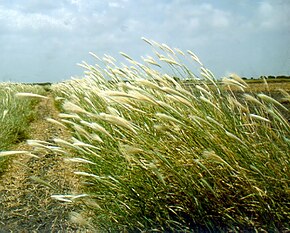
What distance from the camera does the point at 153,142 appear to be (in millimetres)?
2266

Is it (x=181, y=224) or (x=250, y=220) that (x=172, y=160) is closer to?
(x=181, y=224)

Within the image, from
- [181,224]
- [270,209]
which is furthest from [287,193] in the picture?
[181,224]

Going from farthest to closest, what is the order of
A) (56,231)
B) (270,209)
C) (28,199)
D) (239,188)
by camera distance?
1. (28,199)
2. (56,231)
3. (239,188)
4. (270,209)

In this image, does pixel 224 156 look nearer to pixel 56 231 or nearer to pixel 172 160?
pixel 172 160

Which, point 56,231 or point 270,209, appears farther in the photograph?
point 56,231

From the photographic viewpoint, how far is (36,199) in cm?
340

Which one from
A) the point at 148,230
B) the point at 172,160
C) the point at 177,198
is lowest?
the point at 148,230

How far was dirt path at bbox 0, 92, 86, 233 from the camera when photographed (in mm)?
2814

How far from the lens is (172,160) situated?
2256 millimetres

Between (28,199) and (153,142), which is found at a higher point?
(153,142)

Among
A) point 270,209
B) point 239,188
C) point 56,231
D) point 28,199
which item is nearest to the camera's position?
point 270,209

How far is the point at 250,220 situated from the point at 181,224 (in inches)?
13.5

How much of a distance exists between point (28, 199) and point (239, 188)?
190cm

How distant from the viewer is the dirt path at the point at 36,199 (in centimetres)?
281
